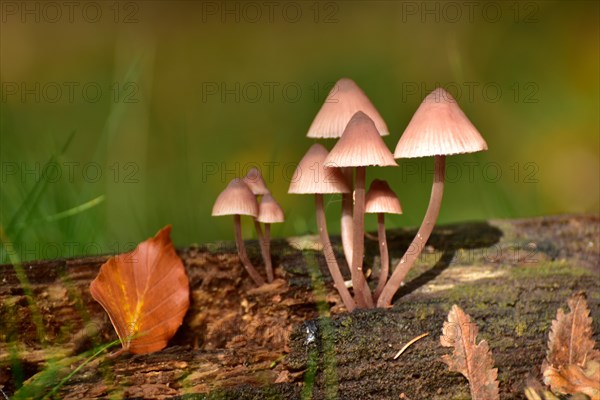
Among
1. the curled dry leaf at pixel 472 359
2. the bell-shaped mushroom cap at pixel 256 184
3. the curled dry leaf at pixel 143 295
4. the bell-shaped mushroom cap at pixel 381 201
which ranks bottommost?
the curled dry leaf at pixel 472 359

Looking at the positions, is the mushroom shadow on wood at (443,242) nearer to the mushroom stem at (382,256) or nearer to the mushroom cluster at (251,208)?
the mushroom stem at (382,256)

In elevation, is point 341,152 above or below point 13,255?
above

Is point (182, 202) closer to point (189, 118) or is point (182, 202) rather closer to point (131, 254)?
point (131, 254)

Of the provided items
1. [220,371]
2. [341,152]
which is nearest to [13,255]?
[220,371]

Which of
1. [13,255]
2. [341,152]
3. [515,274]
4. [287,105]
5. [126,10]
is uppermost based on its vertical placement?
[126,10]

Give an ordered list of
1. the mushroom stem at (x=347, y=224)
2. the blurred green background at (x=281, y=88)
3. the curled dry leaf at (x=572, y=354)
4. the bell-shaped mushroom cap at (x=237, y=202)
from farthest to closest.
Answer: the blurred green background at (x=281, y=88)
the mushroom stem at (x=347, y=224)
the bell-shaped mushroom cap at (x=237, y=202)
the curled dry leaf at (x=572, y=354)

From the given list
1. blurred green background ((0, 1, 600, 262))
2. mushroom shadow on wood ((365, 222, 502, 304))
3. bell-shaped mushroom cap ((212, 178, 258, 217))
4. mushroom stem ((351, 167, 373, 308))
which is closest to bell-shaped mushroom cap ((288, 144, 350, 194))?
mushroom stem ((351, 167, 373, 308))

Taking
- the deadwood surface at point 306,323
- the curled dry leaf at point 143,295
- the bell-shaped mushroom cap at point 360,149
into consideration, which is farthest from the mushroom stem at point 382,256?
the curled dry leaf at point 143,295
